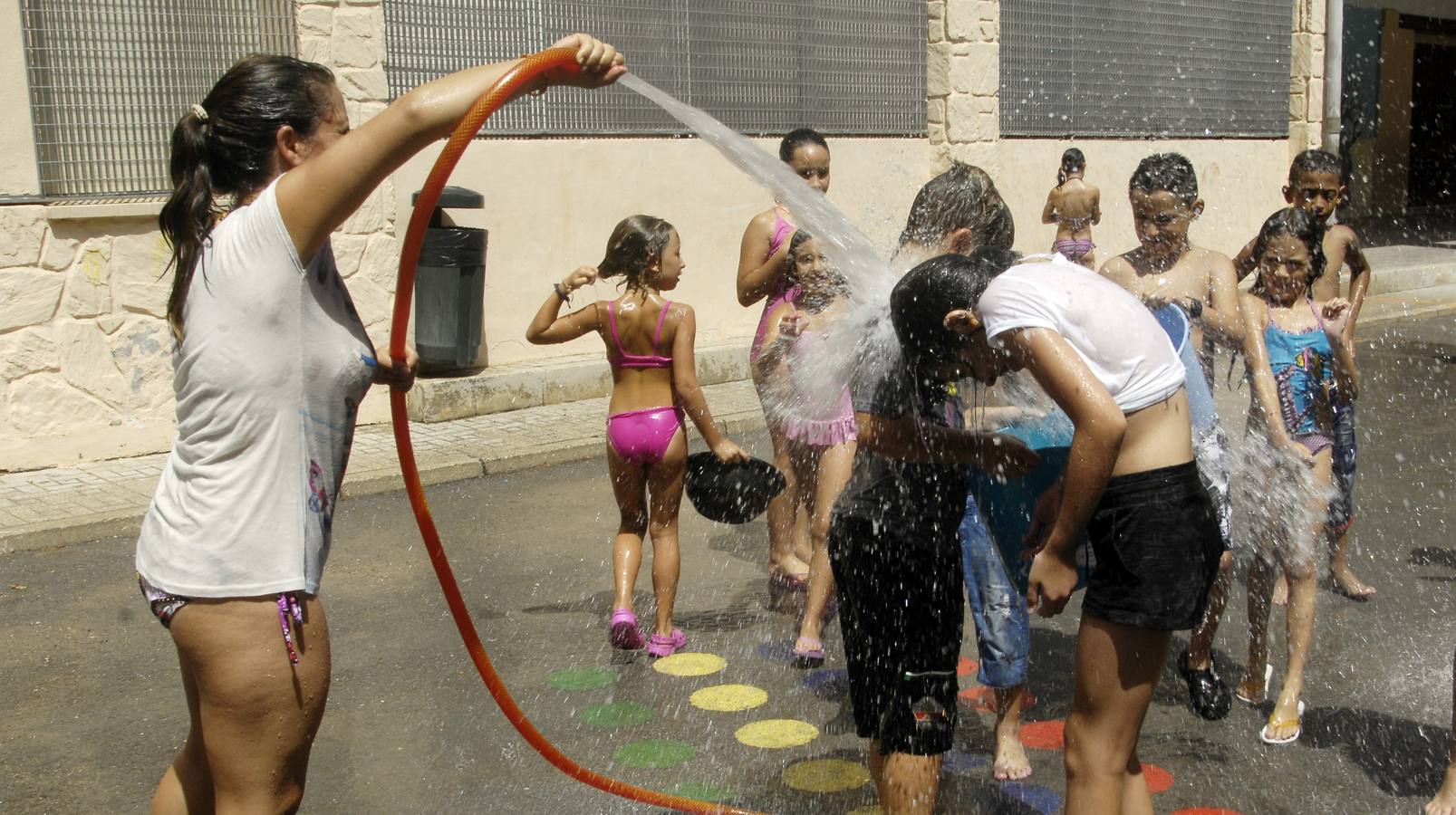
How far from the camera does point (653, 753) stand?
423 centimetres

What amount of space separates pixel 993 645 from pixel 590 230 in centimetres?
712

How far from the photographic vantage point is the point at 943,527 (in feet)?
11.1

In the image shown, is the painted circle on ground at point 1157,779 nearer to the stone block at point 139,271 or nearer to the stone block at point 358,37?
the stone block at point 139,271

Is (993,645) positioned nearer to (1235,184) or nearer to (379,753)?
(379,753)

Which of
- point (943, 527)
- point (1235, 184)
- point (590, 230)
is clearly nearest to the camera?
point (943, 527)

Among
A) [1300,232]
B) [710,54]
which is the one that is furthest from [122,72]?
[1300,232]

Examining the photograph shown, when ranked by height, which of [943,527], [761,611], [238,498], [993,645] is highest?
[238,498]

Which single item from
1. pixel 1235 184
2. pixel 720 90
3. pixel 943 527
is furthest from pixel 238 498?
pixel 1235 184

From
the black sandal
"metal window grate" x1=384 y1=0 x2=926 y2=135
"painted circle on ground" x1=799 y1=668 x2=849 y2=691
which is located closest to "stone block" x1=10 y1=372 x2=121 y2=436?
"metal window grate" x1=384 y1=0 x2=926 y2=135

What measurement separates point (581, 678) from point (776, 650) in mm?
771

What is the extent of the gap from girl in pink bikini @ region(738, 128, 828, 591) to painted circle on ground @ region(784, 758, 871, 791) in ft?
5.19

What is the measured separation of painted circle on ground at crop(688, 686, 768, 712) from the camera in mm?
4621

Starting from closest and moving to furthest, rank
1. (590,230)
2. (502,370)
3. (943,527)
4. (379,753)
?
(943,527)
(379,753)
(502,370)
(590,230)

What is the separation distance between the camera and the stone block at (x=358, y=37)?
9.02 meters
